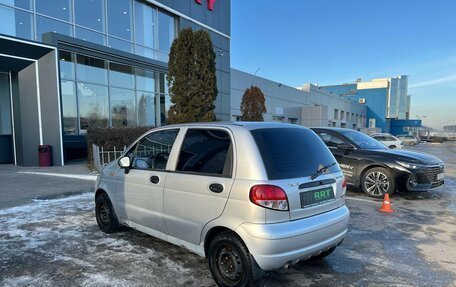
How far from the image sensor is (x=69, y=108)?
13.7m

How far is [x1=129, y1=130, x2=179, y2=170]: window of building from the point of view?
4109mm

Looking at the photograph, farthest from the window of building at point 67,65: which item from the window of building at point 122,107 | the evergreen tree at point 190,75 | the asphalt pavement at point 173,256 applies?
the asphalt pavement at point 173,256

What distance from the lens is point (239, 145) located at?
3262 millimetres

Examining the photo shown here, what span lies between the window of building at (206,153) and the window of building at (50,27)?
39.2 ft

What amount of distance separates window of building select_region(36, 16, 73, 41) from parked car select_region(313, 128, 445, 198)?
11850mm

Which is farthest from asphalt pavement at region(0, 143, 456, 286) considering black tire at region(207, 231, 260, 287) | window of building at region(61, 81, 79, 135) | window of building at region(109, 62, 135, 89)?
window of building at region(109, 62, 135, 89)

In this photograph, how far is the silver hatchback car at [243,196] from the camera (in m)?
3.00

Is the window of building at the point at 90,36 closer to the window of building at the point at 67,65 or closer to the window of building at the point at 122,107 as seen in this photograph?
the window of building at the point at 67,65

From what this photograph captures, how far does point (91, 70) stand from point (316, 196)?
1406 cm

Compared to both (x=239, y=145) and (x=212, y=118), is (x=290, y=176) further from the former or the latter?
(x=212, y=118)

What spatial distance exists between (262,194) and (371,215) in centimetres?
397

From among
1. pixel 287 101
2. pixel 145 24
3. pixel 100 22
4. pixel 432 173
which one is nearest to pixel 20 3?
pixel 100 22

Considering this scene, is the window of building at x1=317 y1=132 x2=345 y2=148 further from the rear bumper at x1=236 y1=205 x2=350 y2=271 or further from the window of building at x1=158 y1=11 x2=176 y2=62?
the window of building at x1=158 y1=11 x2=176 y2=62

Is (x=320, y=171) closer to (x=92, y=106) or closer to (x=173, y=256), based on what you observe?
(x=173, y=256)
